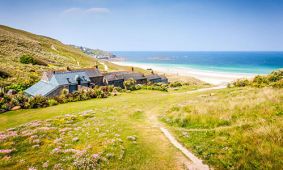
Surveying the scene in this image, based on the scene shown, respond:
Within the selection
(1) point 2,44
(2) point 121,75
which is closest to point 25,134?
(2) point 121,75

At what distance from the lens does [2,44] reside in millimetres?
110312

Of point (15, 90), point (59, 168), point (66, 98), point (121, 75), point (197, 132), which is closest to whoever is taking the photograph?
point (59, 168)

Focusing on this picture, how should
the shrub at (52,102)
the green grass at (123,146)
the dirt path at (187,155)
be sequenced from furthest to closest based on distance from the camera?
the shrub at (52,102) → the green grass at (123,146) → the dirt path at (187,155)

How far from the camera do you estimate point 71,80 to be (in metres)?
55.7

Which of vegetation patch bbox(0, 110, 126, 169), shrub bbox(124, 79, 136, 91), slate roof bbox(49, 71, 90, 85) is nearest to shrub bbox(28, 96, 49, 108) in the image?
slate roof bbox(49, 71, 90, 85)

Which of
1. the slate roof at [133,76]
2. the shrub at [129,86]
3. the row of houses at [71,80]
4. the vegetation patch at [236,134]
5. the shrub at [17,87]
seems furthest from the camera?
the slate roof at [133,76]

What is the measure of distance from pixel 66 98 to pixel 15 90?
16.9 meters

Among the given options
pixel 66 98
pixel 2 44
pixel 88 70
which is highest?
pixel 2 44

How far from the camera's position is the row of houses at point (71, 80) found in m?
48.2

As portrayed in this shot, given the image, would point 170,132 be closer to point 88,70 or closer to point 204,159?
point 204,159

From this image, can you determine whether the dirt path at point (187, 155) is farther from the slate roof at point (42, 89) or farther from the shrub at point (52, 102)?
the slate roof at point (42, 89)

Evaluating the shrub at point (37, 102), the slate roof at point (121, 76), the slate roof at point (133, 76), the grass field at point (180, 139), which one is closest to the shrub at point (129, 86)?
the slate roof at point (121, 76)

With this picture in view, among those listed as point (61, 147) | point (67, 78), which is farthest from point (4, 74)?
point (61, 147)

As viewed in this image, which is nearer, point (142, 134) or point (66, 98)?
point (142, 134)
